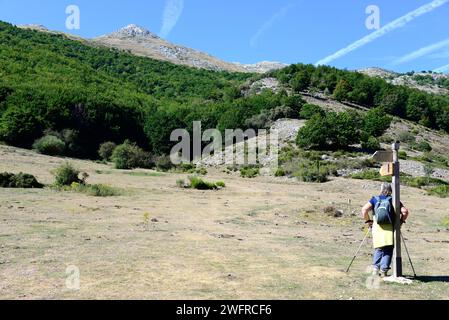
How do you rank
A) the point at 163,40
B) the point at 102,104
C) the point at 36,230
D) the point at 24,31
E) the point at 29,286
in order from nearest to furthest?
the point at 29,286 → the point at 36,230 → the point at 102,104 → the point at 24,31 → the point at 163,40

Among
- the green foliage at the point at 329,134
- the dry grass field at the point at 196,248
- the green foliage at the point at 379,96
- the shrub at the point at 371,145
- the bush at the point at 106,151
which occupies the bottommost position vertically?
the dry grass field at the point at 196,248

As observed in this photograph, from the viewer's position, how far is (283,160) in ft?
155

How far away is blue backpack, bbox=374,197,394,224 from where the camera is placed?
8727mm

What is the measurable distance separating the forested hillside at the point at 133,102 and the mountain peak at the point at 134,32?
68.2 m

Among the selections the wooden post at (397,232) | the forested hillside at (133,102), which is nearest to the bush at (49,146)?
the forested hillside at (133,102)

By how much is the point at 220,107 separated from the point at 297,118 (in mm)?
10629

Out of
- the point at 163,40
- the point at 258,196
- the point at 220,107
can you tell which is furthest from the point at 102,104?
the point at 163,40

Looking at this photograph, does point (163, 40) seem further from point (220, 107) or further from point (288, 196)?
point (288, 196)

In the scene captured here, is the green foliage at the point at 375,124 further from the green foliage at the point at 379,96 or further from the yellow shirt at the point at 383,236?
the yellow shirt at the point at 383,236

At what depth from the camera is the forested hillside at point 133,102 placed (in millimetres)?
55156

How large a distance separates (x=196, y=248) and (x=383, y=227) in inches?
183

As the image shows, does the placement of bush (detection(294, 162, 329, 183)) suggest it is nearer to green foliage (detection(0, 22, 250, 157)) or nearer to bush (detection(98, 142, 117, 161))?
bush (detection(98, 142, 117, 161))

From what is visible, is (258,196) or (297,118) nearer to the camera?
(258,196)

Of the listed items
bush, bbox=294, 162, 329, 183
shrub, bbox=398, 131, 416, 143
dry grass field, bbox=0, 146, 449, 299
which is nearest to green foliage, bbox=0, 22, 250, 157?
shrub, bbox=398, 131, 416, 143
